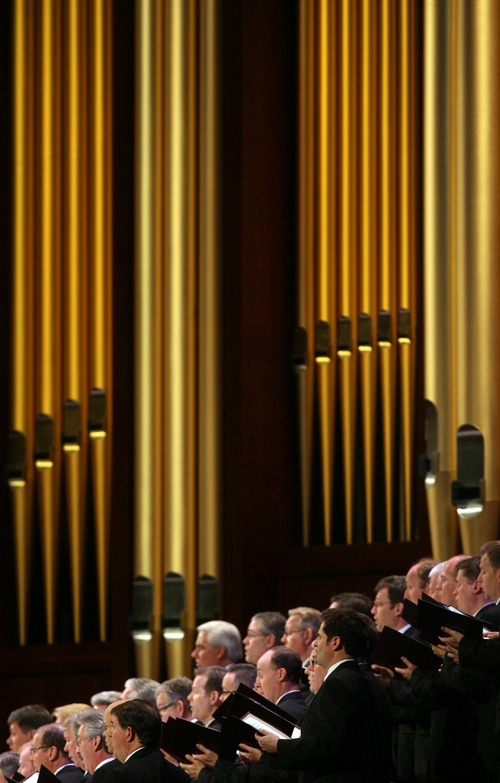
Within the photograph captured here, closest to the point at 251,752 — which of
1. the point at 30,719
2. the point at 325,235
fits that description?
the point at 30,719

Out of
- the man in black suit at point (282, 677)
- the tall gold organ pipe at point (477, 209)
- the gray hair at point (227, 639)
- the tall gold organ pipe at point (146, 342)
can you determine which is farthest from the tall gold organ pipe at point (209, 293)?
the man in black suit at point (282, 677)

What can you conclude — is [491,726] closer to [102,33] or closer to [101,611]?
[101,611]

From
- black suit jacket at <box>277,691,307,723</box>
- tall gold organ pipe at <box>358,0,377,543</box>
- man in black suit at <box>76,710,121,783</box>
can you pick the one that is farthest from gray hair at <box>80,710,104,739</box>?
tall gold organ pipe at <box>358,0,377,543</box>

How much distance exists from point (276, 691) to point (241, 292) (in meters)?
3.31

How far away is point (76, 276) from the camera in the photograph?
8680 mm

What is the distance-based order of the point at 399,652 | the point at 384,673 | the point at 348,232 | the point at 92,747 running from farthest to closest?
the point at 348,232 → the point at 92,747 → the point at 384,673 → the point at 399,652

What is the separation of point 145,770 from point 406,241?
4.01m

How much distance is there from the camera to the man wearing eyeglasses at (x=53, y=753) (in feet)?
19.3

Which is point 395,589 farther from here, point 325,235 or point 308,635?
point 325,235

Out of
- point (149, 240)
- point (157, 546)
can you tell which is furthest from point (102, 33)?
point (157, 546)

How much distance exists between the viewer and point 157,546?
8312 millimetres

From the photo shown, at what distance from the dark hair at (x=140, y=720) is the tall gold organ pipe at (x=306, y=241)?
137 inches

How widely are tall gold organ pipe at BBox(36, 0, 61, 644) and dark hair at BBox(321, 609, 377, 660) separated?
12.6 ft

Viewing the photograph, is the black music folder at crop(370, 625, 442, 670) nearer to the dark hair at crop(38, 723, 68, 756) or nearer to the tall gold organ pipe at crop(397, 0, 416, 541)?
the dark hair at crop(38, 723, 68, 756)
